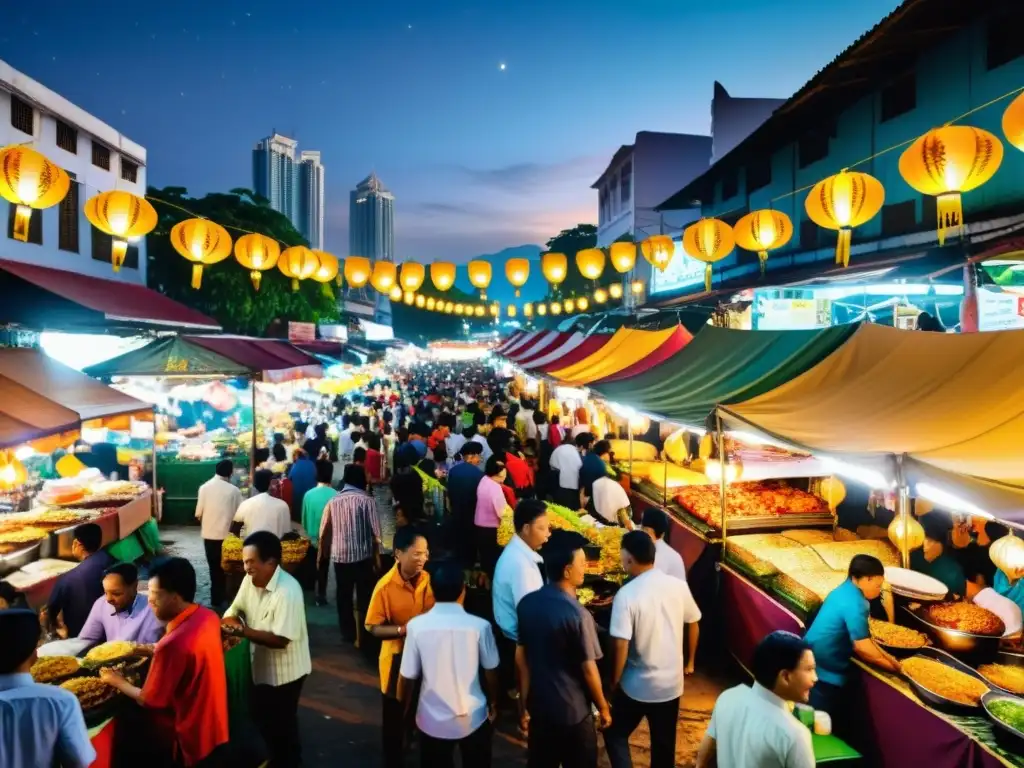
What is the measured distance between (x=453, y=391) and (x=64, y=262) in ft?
52.0

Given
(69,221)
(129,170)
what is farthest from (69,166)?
(129,170)

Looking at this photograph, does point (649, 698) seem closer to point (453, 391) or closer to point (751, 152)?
A: point (751, 152)

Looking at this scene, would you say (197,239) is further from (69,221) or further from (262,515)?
(69,221)

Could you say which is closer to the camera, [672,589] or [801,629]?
[672,589]

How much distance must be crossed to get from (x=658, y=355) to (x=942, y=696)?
313 inches

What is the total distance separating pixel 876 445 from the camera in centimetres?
452

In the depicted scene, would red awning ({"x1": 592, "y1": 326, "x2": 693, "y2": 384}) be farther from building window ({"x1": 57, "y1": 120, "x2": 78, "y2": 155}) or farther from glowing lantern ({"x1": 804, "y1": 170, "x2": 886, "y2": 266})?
building window ({"x1": 57, "y1": 120, "x2": 78, "y2": 155})

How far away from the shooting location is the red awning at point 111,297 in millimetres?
12305

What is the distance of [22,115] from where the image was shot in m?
13.5

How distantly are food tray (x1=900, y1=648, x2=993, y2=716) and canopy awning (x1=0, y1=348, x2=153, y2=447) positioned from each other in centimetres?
736

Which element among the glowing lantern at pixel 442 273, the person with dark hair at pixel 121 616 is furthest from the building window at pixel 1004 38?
the person with dark hair at pixel 121 616

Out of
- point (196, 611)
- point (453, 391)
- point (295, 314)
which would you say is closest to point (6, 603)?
point (196, 611)

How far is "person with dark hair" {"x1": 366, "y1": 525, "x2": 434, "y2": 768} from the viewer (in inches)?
166

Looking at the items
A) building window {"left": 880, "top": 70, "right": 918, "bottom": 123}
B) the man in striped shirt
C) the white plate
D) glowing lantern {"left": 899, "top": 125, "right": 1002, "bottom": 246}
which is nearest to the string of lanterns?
glowing lantern {"left": 899, "top": 125, "right": 1002, "bottom": 246}
